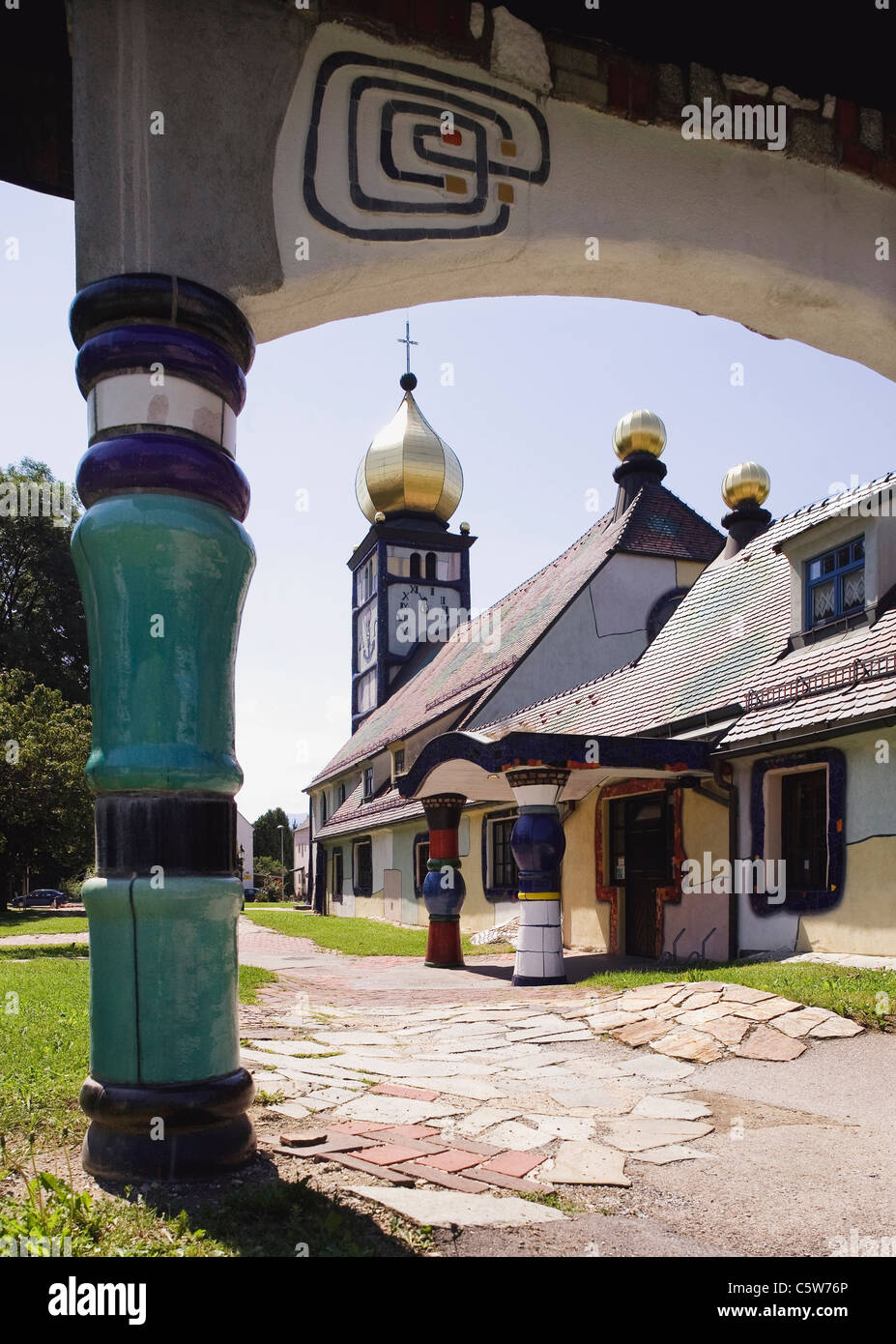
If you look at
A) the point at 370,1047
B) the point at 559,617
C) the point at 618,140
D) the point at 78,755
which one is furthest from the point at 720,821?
the point at 78,755

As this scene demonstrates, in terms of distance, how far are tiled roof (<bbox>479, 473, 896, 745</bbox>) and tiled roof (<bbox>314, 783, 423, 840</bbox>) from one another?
5.31m

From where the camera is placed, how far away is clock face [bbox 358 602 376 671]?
37.2 m

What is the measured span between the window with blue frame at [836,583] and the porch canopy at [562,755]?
6.72 ft

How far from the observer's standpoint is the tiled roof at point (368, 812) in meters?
23.2

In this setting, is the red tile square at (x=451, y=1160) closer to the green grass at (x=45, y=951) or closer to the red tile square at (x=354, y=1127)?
the red tile square at (x=354, y=1127)

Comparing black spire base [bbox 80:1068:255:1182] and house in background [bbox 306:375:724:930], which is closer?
black spire base [bbox 80:1068:255:1182]

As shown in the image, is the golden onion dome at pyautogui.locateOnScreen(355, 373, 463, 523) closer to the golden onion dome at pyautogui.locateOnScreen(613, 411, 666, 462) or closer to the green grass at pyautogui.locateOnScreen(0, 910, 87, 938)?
the golden onion dome at pyautogui.locateOnScreen(613, 411, 666, 462)

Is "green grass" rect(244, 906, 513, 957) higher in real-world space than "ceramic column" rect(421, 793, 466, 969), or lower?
lower

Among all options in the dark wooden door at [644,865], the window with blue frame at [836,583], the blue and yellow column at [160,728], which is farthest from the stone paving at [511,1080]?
the window with blue frame at [836,583]

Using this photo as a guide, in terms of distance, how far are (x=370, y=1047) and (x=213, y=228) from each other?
5.34 m

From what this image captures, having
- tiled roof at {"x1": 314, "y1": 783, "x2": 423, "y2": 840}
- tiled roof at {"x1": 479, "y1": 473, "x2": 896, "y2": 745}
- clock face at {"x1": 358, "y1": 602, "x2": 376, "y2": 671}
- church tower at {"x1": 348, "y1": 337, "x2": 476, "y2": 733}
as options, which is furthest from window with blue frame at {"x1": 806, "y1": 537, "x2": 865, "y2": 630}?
Answer: clock face at {"x1": 358, "y1": 602, "x2": 376, "y2": 671}

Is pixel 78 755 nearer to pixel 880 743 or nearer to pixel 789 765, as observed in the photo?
pixel 789 765

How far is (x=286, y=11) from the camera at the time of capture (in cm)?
359

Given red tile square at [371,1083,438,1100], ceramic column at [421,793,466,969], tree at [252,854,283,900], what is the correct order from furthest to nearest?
1. tree at [252,854,283,900]
2. ceramic column at [421,793,466,969]
3. red tile square at [371,1083,438,1100]
